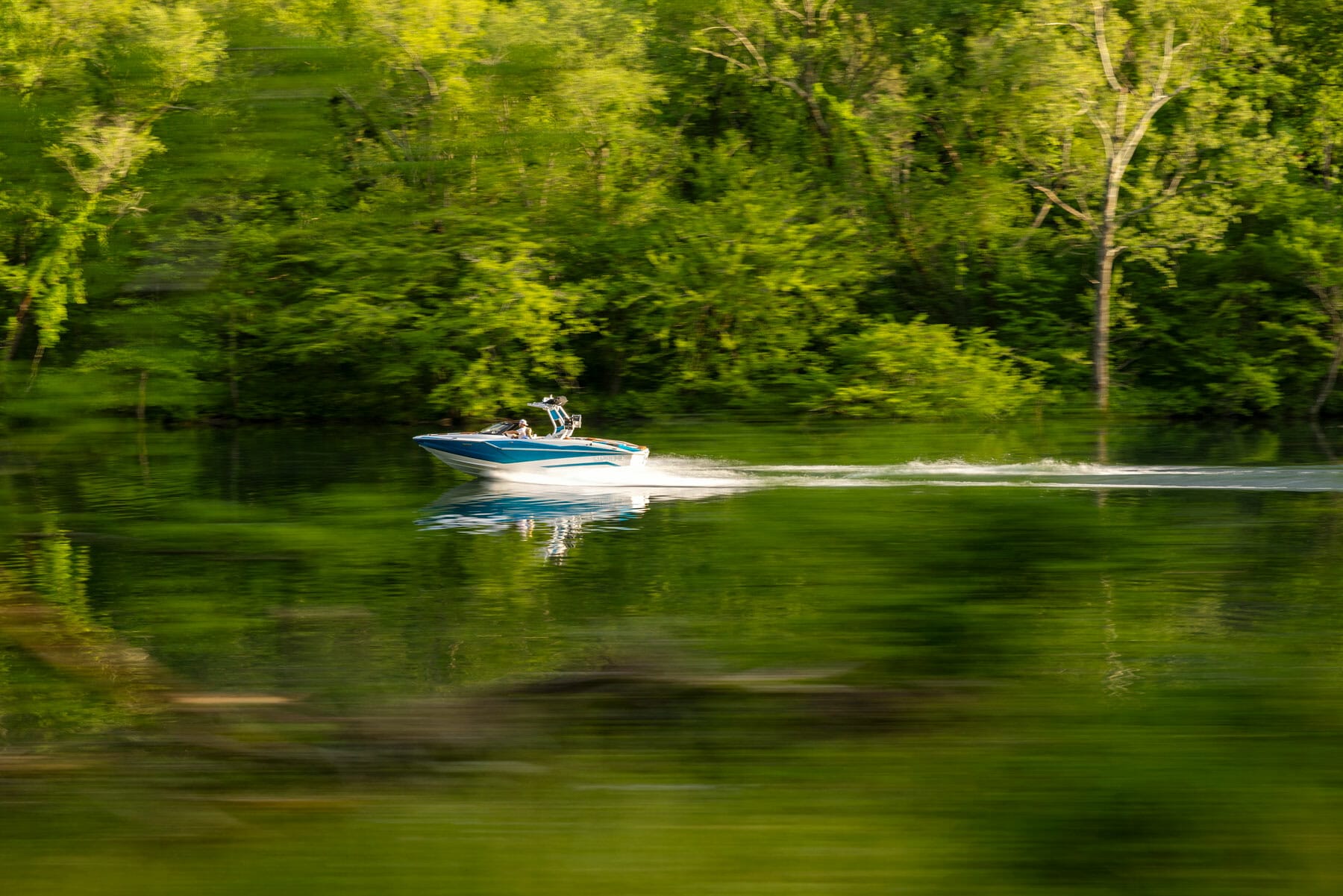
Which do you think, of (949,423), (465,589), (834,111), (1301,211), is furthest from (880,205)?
(949,423)

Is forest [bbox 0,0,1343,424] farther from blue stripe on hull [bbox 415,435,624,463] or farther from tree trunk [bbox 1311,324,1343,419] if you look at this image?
blue stripe on hull [bbox 415,435,624,463]

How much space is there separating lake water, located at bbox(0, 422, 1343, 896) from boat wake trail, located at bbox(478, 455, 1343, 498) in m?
0.10

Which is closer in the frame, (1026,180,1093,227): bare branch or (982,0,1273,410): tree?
(982,0,1273,410): tree

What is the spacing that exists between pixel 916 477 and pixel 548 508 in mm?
23772

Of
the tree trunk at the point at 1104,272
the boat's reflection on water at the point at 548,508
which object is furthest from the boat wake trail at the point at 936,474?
the tree trunk at the point at 1104,272

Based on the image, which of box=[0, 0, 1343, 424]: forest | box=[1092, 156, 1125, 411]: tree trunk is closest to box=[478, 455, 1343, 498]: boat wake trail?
box=[0, 0, 1343, 424]: forest

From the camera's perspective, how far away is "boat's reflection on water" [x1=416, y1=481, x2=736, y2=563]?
93.6 feet

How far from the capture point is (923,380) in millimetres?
17250

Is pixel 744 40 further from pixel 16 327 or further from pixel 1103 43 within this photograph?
pixel 16 327

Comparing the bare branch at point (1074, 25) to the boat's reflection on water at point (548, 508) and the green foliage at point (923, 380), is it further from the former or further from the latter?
the boat's reflection on water at point (548, 508)

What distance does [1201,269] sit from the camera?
5197cm

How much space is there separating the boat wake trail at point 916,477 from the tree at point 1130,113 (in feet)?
46.9

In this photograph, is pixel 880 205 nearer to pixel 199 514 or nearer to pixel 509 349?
pixel 509 349

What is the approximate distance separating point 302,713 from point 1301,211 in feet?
155
